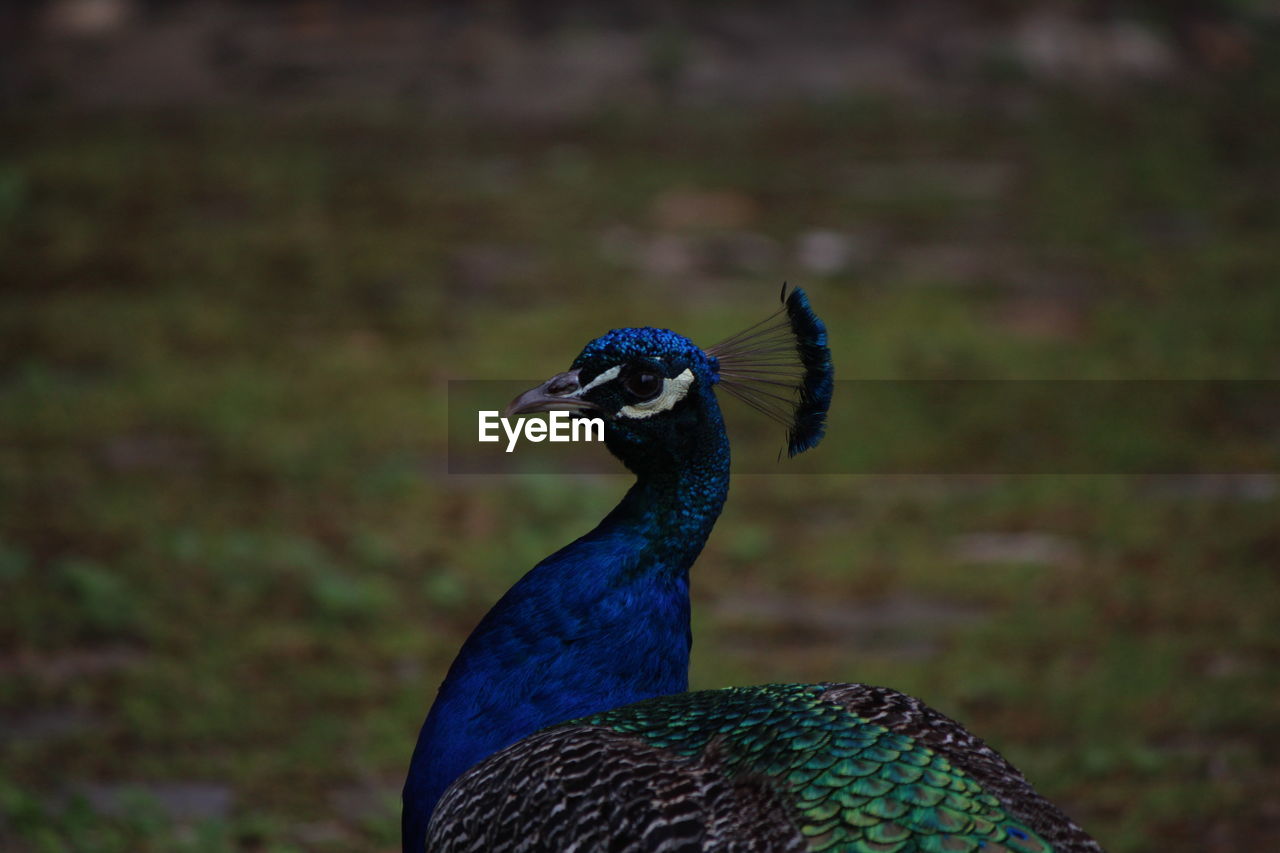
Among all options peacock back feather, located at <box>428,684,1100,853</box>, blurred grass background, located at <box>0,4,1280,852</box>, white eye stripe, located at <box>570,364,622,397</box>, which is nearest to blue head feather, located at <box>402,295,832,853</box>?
white eye stripe, located at <box>570,364,622,397</box>

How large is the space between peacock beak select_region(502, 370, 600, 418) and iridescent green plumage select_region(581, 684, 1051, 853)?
538mm

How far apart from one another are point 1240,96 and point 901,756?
28.9 ft

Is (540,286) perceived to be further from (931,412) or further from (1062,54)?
(1062,54)

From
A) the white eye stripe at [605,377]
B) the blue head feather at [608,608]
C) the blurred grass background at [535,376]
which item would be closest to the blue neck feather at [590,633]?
the blue head feather at [608,608]

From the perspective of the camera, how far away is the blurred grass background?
13.0ft

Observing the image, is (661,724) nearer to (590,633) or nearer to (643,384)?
(590,633)

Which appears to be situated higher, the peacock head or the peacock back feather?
the peacock head

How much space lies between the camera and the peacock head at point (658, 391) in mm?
2709

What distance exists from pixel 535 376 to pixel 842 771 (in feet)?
14.0

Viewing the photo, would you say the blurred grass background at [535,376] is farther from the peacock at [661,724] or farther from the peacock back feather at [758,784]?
the peacock back feather at [758,784]

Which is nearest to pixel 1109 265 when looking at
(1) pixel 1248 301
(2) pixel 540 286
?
(1) pixel 1248 301

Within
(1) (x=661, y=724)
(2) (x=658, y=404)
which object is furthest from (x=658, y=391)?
(1) (x=661, y=724)

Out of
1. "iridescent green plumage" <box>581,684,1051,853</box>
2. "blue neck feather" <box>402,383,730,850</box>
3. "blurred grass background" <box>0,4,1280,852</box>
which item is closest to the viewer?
"iridescent green plumage" <box>581,684,1051,853</box>

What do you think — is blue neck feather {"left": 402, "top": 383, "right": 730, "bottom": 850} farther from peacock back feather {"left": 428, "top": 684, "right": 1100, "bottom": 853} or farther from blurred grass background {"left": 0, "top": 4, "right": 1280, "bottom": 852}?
blurred grass background {"left": 0, "top": 4, "right": 1280, "bottom": 852}
